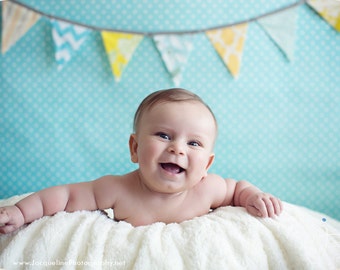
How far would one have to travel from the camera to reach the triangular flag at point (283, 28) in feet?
5.44

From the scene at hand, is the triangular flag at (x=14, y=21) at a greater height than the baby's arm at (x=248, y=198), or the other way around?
the triangular flag at (x=14, y=21)

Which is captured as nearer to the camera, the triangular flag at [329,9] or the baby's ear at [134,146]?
the baby's ear at [134,146]

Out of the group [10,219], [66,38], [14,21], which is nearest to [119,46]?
[66,38]

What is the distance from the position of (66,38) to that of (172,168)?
103cm

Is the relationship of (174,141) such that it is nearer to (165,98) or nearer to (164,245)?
(165,98)

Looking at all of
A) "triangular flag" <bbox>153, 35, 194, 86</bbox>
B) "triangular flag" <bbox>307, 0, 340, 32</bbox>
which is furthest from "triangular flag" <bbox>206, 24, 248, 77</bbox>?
"triangular flag" <bbox>307, 0, 340, 32</bbox>

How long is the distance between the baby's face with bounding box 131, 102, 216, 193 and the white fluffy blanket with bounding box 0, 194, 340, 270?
105 mm

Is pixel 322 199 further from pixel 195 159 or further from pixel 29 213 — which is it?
pixel 29 213

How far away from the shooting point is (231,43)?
1.69m

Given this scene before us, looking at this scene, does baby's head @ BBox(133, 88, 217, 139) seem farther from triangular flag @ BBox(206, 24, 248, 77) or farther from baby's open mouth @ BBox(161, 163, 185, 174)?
triangular flag @ BBox(206, 24, 248, 77)

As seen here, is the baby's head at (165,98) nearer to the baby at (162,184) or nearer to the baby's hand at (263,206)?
the baby at (162,184)

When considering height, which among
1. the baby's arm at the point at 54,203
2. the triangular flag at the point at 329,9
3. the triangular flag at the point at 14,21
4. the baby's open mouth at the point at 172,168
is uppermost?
the triangular flag at the point at 329,9

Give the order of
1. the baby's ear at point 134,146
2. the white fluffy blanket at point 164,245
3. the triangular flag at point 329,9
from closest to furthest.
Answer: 1. the white fluffy blanket at point 164,245
2. the baby's ear at point 134,146
3. the triangular flag at point 329,9

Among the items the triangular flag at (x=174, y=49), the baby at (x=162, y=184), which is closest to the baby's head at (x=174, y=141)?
the baby at (x=162, y=184)
